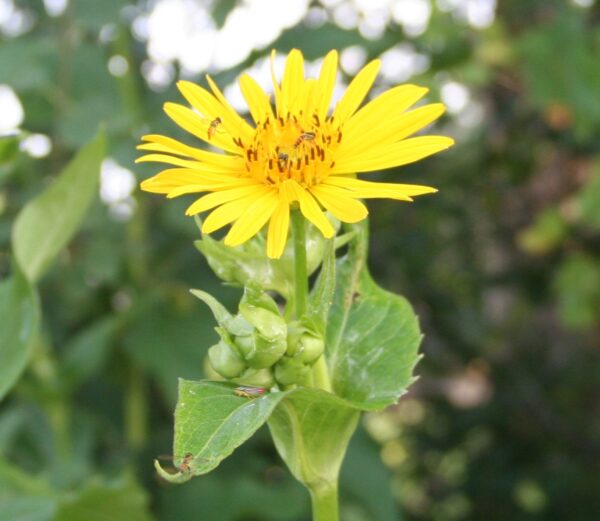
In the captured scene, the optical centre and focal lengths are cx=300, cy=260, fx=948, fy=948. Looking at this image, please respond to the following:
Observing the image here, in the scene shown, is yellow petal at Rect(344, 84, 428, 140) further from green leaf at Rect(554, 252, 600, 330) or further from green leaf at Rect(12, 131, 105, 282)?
green leaf at Rect(554, 252, 600, 330)

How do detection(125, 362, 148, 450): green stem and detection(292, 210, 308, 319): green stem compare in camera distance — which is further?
detection(125, 362, 148, 450): green stem

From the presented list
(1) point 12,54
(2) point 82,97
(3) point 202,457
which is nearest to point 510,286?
(2) point 82,97

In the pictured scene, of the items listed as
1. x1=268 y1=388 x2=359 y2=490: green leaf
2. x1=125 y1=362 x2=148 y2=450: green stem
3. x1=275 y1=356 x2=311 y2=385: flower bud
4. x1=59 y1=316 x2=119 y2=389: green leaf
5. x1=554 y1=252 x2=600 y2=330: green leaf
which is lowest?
x1=554 y1=252 x2=600 y2=330: green leaf

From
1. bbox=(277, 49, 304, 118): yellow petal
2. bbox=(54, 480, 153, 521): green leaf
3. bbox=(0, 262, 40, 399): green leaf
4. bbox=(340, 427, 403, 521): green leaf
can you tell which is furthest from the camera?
bbox=(340, 427, 403, 521): green leaf

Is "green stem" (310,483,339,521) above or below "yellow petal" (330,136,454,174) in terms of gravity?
below

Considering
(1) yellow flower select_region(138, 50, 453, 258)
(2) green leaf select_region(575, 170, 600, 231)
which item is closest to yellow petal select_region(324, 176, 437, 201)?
(1) yellow flower select_region(138, 50, 453, 258)

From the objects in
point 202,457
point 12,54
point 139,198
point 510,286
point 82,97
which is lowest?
point 510,286

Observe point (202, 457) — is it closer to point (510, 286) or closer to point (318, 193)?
point (318, 193)
